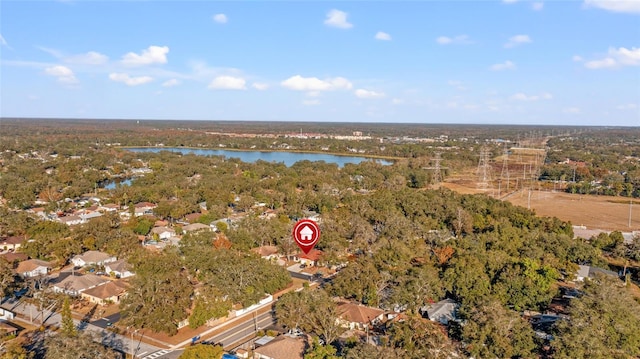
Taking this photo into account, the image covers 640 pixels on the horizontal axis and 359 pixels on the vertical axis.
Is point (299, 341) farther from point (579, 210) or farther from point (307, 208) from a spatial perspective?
point (579, 210)

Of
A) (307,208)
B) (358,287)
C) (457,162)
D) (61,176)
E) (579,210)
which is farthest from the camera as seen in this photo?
(457,162)

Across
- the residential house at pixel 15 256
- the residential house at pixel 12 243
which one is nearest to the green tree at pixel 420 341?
the residential house at pixel 15 256

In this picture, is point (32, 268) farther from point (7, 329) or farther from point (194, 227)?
point (194, 227)

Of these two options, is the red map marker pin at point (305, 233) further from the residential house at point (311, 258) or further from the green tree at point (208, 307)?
the residential house at point (311, 258)

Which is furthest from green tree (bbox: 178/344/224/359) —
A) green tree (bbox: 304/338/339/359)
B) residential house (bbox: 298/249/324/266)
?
residential house (bbox: 298/249/324/266)

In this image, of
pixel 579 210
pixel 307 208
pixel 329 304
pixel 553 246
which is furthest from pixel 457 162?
pixel 329 304

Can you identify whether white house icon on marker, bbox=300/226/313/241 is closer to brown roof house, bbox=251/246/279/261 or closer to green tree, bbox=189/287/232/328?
green tree, bbox=189/287/232/328

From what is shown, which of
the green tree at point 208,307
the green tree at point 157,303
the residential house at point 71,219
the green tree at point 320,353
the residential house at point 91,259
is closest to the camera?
the green tree at point 320,353
